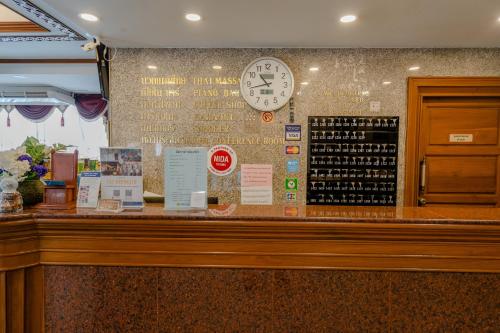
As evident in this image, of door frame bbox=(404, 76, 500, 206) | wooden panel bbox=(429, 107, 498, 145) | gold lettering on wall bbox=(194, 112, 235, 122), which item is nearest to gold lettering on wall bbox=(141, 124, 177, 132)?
gold lettering on wall bbox=(194, 112, 235, 122)

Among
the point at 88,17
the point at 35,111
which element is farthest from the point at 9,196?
the point at 35,111

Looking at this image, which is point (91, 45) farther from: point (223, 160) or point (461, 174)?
point (461, 174)

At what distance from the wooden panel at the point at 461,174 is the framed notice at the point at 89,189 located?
3023mm

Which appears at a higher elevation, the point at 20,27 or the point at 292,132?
the point at 20,27

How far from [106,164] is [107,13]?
148 centimetres

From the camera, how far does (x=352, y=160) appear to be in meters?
2.95

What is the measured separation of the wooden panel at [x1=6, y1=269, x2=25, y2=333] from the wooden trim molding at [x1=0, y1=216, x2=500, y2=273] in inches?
2.0

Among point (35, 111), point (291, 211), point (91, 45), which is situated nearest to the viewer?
point (291, 211)

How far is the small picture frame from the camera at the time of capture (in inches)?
50.0

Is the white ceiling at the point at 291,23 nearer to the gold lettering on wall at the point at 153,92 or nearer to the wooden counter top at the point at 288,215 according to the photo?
the gold lettering on wall at the point at 153,92

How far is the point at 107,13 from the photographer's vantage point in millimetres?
2201

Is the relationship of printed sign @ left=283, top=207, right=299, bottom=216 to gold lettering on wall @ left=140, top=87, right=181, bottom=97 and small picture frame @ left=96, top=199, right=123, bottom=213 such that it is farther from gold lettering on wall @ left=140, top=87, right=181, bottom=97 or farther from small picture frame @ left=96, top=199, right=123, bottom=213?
gold lettering on wall @ left=140, top=87, right=181, bottom=97

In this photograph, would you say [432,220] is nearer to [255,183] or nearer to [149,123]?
[255,183]

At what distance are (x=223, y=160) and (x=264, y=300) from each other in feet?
6.05
